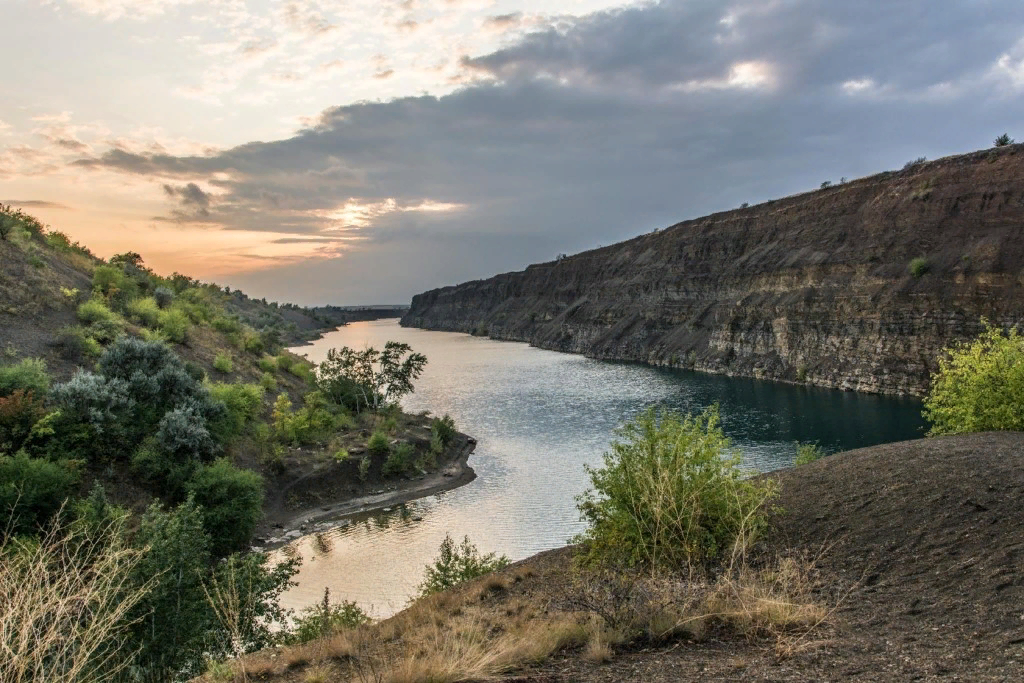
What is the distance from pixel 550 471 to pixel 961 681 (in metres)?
29.9

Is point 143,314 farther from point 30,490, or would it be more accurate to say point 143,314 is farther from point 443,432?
point 30,490

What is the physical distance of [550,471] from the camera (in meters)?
36.7

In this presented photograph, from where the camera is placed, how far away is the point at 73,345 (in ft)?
105

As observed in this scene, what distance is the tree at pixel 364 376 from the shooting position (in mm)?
46344

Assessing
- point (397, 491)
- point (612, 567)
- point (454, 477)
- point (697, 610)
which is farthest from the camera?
point (454, 477)

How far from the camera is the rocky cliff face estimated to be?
57.5 metres

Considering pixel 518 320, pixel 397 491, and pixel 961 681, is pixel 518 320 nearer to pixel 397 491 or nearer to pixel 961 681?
pixel 397 491

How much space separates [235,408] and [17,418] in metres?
10.7

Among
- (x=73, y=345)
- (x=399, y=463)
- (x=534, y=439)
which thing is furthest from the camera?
(x=534, y=439)

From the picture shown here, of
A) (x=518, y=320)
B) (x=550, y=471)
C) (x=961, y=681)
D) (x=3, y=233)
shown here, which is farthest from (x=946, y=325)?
(x=518, y=320)

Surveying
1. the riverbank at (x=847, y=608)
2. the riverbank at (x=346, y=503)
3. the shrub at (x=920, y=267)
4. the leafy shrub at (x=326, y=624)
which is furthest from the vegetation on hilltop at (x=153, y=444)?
the shrub at (x=920, y=267)

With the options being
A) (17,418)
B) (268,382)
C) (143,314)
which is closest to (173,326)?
(143,314)

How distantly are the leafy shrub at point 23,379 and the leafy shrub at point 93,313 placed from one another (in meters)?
8.49

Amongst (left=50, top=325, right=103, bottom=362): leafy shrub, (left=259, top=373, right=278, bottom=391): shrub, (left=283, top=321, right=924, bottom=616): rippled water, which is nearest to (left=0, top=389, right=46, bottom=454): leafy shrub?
(left=50, top=325, right=103, bottom=362): leafy shrub
